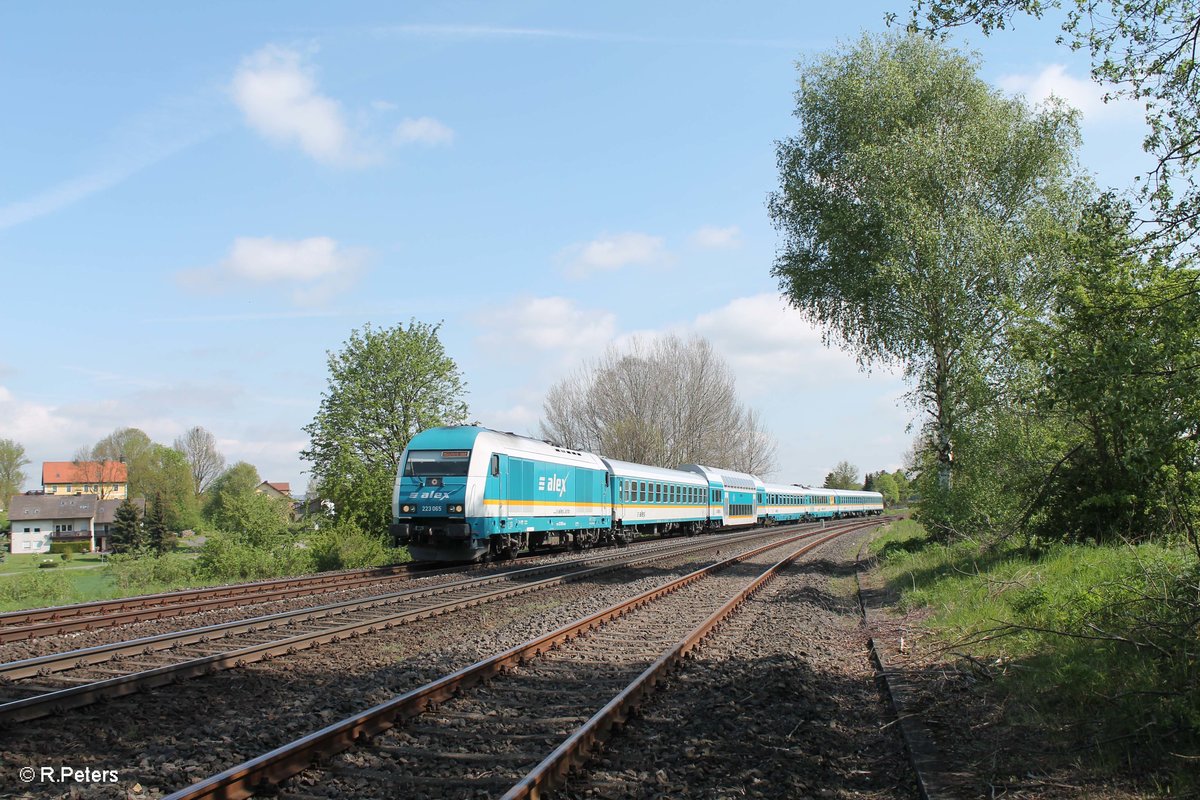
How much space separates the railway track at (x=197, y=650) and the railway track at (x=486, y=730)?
2.50 m

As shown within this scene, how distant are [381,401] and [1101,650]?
31.9 m

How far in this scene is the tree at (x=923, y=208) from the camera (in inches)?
773

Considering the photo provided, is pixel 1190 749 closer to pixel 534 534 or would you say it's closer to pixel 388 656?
pixel 388 656

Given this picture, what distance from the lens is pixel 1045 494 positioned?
41.5 ft

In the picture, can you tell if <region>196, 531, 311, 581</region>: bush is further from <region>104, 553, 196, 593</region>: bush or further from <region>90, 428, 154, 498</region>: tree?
<region>90, 428, 154, 498</region>: tree

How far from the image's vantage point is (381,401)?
117ft

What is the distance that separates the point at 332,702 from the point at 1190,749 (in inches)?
238

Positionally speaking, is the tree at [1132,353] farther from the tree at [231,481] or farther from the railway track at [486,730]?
the tree at [231,481]

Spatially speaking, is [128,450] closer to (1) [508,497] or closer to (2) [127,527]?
(2) [127,527]

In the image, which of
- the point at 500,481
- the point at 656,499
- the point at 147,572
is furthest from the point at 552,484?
the point at 656,499

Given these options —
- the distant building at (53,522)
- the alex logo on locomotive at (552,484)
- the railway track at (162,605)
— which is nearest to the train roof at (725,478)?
the alex logo on locomotive at (552,484)

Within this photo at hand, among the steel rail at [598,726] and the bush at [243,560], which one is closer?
the steel rail at [598,726]

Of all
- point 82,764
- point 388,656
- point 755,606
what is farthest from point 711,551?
point 82,764

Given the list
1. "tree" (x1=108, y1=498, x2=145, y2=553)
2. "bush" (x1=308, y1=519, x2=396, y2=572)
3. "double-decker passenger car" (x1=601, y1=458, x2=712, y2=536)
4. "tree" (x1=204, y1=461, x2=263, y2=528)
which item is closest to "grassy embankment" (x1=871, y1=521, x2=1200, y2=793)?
"bush" (x1=308, y1=519, x2=396, y2=572)
